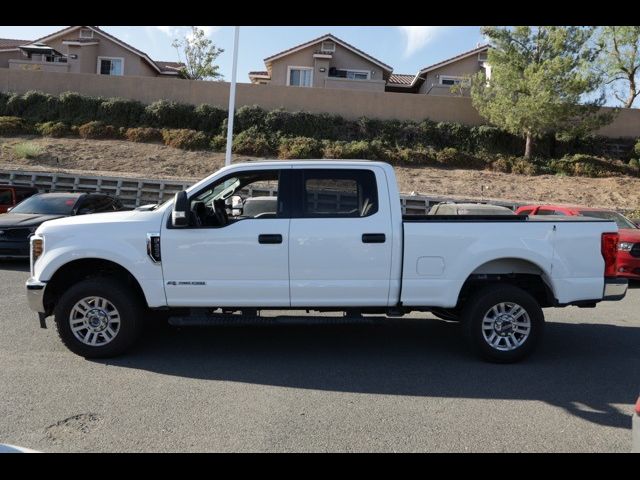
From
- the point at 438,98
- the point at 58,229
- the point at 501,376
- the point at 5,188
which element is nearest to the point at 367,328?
the point at 501,376

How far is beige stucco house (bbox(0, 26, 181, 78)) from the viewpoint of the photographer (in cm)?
3659

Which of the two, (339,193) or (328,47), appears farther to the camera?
(328,47)

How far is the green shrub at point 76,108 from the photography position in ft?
86.9

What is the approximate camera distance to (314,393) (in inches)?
198

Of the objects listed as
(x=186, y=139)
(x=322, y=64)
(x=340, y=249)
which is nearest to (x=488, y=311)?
(x=340, y=249)

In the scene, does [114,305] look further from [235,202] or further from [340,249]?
[340,249]

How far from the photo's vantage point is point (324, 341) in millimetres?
6719

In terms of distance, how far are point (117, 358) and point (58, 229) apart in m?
1.46

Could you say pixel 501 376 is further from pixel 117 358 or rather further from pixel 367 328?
pixel 117 358

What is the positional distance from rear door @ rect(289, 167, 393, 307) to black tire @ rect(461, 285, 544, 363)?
0.95m

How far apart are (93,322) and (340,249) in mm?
2636

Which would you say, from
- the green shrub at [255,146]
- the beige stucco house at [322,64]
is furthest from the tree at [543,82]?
the beige stucco house at [322,64]

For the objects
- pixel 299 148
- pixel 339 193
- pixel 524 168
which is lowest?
pixel 339 193

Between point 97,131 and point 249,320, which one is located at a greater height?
point 97,131
